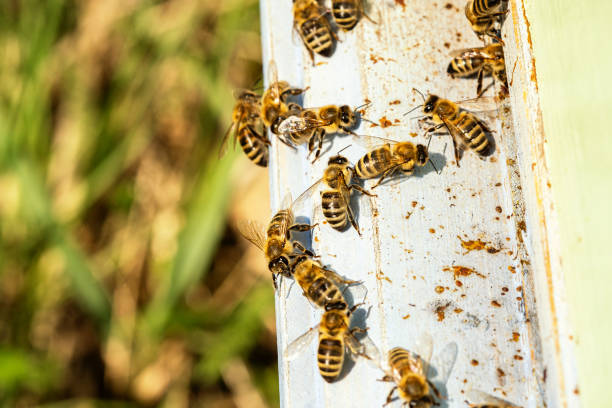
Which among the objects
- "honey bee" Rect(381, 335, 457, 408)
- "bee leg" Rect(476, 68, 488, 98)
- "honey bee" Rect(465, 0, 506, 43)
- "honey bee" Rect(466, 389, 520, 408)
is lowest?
"honey bee" Rect(466, 389, 520, 408)

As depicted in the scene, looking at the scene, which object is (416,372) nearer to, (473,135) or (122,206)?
(473,135)

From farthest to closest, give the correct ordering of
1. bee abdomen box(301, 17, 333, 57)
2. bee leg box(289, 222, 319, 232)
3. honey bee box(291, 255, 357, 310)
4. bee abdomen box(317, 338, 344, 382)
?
bee abdomen box(301, 17, 333, 57) → bee leg box(289, 222, 319, 232) → honey bee box(291, 255, 357, 310) → bee abdomen box(317, 338, 344, 382)

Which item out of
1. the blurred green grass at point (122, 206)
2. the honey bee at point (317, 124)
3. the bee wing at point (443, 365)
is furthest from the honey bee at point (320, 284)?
the blurred green grass at point (122, 206)

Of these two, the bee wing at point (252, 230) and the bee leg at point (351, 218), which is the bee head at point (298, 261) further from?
the bee wing at point (252, 230)

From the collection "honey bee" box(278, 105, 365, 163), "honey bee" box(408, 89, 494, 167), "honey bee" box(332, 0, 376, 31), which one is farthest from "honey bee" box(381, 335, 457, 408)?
"honey bee" box(332, 0, 376, 31)

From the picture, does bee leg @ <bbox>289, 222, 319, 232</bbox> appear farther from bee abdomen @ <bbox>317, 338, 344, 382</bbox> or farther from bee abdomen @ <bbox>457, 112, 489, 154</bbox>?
bee abdomen @ <bbox>457, 112, 489, 154</bbox>

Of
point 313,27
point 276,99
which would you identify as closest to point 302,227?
point 276,99

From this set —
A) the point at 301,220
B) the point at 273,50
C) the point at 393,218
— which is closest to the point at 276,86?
the point at 273,50

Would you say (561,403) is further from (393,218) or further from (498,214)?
(393,218)
